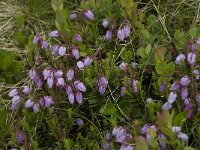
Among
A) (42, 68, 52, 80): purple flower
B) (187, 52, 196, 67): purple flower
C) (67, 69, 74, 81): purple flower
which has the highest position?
(187, 52, 196, 67): purple flower

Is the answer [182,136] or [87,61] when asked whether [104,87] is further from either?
[182,136]

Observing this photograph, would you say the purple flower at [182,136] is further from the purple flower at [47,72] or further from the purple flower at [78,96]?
the purple flower at [47,72]

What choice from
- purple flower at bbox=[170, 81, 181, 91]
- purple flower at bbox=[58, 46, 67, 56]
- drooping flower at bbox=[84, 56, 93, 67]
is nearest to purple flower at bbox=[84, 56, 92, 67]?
drooping flower at bbox=[84, 56, 93, 67]

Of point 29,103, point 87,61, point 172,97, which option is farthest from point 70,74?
point 172,97

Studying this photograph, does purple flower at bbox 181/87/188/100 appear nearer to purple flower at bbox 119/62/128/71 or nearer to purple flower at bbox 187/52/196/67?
purple flower at bbox 187/52/196/67

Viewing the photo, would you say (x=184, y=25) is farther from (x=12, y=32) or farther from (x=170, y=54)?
(x=12, y=32)

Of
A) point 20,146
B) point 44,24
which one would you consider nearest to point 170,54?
point 20,146

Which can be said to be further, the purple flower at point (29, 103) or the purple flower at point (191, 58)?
the purple flower at point (29, 103)

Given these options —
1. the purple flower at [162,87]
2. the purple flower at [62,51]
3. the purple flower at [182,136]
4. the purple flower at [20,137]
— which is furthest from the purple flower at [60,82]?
the purple flower at [182,136]
